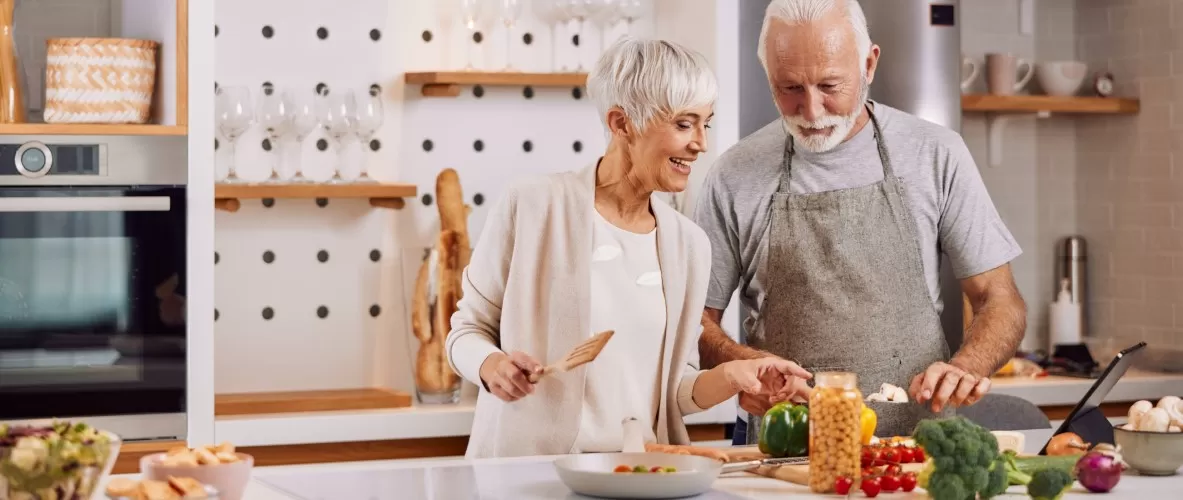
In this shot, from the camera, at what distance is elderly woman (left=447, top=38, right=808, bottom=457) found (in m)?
2.38

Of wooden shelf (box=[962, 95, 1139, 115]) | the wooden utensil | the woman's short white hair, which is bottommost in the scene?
the wooden utensil

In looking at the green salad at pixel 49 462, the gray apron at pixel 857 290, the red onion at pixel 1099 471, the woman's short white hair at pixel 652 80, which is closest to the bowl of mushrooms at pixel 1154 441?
the red onion at pixel 1099 471

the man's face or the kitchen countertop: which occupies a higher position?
the man's face

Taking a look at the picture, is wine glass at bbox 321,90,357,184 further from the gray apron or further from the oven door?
the gray apron

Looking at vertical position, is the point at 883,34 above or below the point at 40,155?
above

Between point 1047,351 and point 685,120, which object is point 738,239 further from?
point 1047,351

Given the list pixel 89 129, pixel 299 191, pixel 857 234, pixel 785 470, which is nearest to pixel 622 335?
pixel 785 470

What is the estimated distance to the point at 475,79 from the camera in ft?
12.3

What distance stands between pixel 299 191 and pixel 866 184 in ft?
4.77

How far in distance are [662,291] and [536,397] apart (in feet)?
0.94

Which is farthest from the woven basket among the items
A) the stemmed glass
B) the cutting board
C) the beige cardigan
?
the cutting board

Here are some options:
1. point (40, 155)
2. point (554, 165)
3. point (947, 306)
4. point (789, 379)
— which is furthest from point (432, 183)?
point (789, 379)

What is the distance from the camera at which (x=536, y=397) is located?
2400mm

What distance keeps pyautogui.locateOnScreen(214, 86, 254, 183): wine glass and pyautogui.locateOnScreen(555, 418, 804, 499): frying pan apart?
1797 millimetres
